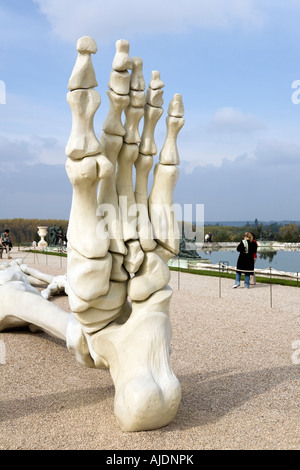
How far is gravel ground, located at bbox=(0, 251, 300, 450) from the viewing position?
134 inches

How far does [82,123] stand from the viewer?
11.4 feet

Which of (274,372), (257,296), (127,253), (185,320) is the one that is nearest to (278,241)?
(257,296)

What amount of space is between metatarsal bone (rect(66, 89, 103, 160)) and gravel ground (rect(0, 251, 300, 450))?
206 cm

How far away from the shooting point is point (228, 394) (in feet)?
14.3

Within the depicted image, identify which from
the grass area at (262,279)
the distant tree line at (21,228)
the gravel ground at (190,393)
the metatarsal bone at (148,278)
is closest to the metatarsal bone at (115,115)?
the metatarsal bone at (148,278)

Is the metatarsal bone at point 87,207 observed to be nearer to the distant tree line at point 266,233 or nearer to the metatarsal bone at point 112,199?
the metatarsal bone at point 112,199

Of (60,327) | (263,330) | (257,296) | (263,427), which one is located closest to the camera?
(263,427)

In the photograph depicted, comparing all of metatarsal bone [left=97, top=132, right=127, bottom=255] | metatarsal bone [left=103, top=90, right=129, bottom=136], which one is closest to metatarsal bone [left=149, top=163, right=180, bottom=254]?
metatarsal bone [left=97, top=132, right=127, bottom=255]

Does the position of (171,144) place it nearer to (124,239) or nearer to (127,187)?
(127,187)

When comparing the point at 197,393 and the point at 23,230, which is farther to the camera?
the point at 23,230

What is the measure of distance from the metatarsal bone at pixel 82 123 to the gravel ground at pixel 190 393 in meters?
2.06

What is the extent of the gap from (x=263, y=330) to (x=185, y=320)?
132 cm

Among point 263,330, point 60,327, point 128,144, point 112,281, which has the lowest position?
point 263,330
